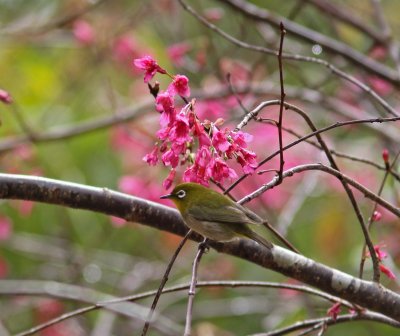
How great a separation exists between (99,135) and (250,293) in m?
1.94

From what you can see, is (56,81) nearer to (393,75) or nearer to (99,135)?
(99,135)

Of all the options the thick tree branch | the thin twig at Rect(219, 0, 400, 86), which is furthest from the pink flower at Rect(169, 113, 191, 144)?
the thin twig at Rect(219, 0, 400, 86)

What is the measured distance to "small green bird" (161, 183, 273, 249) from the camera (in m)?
2.06

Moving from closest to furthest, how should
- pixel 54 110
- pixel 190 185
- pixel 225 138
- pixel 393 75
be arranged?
pixel 225 138, pixel 190 185, pixel 393 75, pixel 54 110

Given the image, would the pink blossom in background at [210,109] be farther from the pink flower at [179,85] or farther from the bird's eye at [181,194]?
the pink flower at [179,85]

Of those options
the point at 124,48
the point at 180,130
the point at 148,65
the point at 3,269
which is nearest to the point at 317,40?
the point at 148,65

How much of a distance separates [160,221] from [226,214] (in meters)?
0.21

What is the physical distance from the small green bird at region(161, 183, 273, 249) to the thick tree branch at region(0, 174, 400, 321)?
72mm

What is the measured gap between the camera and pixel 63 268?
196 inches

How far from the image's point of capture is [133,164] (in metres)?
5.52

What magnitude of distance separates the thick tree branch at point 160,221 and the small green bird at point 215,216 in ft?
0.24

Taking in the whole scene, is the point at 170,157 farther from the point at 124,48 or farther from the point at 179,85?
the point at 124,48

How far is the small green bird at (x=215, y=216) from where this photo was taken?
2.06 m

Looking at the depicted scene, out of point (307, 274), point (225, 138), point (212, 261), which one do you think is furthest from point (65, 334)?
point (225, 138)
